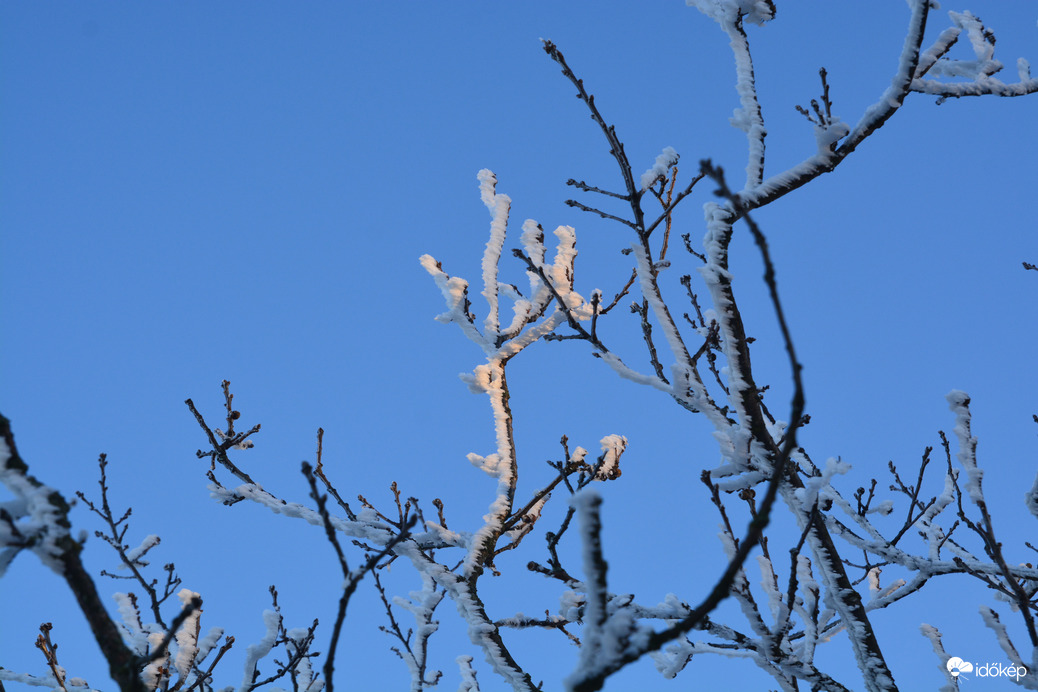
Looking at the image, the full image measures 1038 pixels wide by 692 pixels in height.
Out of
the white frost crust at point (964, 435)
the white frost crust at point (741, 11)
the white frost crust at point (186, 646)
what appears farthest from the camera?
the white frost crust at point (186, 646)

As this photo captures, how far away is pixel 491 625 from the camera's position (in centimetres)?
347

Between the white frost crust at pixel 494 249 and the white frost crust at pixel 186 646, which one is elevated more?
the white frost crust at pixel 494 249

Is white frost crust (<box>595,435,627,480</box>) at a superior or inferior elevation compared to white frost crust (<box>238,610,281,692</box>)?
superior

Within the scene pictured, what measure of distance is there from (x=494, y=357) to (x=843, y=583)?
2.32 meters

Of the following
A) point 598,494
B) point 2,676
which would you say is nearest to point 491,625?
point 598,494

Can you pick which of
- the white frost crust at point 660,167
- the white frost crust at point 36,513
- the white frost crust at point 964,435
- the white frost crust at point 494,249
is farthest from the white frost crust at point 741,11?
the white frost crust at point 36,513

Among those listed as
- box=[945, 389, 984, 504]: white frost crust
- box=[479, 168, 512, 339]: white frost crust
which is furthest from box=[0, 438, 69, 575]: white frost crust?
box=[945, 389, 984, 504]: white frost crust

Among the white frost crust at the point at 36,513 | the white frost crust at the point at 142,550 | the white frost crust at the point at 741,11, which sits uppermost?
the white frost crust at the point at 741,11

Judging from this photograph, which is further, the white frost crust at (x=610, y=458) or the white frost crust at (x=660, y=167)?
the white frost crust at (x=610, y=458)

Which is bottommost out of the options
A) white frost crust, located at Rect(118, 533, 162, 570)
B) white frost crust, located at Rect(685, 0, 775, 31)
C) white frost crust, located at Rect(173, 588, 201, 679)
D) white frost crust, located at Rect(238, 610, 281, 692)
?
white frost crust, located at Rect(238, 610, 281, 692)

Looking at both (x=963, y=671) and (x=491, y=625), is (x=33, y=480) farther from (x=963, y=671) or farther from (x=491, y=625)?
(x=963, y=671)

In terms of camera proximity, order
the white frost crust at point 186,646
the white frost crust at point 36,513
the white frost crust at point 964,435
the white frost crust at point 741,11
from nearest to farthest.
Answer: the white frost crust at point 36,513, the white frost crust at point 741,11, the white frost crust at point 964,435, the white frost crust at point 186,646

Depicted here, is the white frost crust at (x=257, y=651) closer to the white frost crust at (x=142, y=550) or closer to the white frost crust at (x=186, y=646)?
the white frost crust at (x=186, y=646)

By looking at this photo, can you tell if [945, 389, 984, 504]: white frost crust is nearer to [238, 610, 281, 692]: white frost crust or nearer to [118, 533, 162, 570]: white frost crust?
[238, 610, 281, 692]: white frost crust
